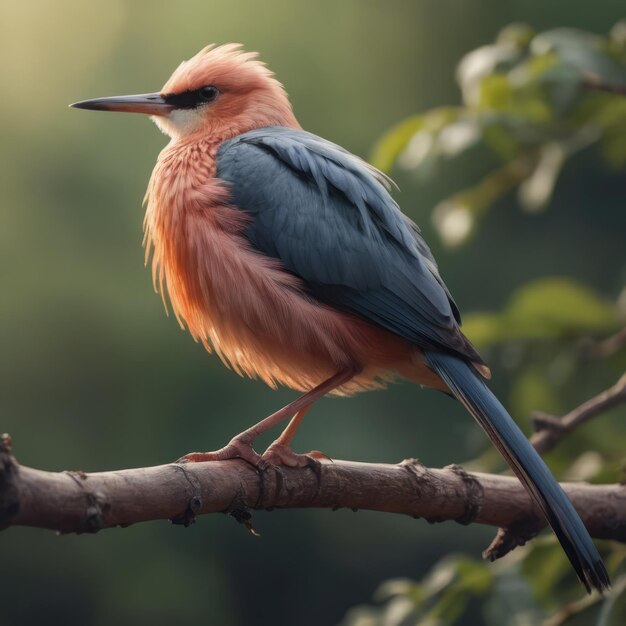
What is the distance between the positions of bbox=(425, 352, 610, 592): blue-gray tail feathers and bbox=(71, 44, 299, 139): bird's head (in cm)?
147

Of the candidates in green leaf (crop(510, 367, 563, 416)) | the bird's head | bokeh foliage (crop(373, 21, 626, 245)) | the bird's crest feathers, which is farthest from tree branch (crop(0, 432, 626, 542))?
the bird's crest feathers

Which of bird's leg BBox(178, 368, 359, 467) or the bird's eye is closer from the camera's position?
bird's leg BBox(178, 368, 359, 467)

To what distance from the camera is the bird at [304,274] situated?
3715 mm

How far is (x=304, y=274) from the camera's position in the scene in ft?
12.4

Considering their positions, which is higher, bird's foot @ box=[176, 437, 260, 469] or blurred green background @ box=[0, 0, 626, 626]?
bird's foot @ box=[176, 437, 260, 469]

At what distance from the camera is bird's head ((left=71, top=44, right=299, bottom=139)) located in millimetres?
4539

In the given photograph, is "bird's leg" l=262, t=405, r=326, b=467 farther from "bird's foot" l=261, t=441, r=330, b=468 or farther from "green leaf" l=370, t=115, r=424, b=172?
"green leaf" l=370, t=115, r=424, b=172

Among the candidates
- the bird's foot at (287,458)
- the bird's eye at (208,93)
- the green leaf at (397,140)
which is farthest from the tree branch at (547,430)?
the bird's eye at (208,93)

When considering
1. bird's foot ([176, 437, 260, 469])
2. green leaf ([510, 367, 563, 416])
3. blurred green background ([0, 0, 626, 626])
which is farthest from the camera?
blurred green background ([0, 0, 626, 626])

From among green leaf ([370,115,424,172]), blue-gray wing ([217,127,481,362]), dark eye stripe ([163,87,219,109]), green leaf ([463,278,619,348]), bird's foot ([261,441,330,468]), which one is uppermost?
dark eye stripe ([163,87,219,109])

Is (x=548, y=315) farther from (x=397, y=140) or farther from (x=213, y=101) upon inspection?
(x=213, y=101)

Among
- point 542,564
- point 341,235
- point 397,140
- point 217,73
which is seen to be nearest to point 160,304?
point 217,73

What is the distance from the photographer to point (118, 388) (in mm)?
9367

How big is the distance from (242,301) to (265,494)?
0.78 m
